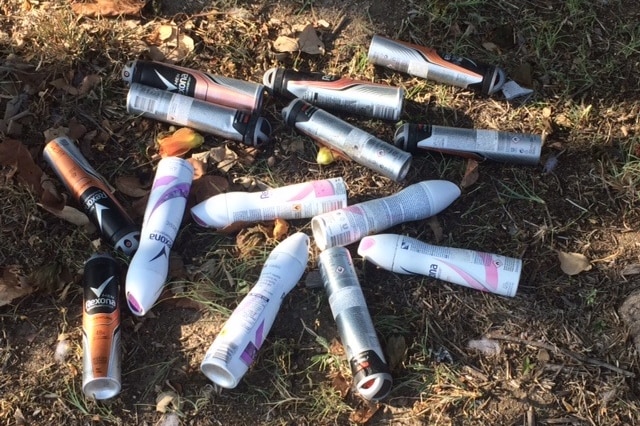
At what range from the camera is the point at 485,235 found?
10.1 ft

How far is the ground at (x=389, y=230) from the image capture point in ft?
8.87

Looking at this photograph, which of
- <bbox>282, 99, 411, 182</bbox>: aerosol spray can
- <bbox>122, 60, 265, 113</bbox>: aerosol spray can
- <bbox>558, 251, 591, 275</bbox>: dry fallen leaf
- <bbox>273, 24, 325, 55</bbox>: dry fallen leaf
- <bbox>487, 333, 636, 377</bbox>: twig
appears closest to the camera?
<bbox>487, 333, 636, 377</bbox>: twig

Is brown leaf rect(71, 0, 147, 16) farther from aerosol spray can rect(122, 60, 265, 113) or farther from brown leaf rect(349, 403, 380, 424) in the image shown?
brown leaf rect(349, 403, 380, 424)

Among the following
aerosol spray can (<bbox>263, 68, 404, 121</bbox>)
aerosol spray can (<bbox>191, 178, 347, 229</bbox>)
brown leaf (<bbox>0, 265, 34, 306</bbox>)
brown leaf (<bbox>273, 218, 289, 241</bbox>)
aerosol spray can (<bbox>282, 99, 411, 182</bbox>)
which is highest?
aerosol spray can (<bbox>263, 68, 404, 121</bbox>)

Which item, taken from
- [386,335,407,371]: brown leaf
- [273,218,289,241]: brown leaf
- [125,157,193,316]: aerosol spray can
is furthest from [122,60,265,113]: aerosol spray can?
[386,335,407,371]: brown leaf

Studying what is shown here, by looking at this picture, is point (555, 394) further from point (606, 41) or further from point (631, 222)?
point (606, 41)

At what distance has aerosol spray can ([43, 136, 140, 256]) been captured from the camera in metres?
2.97

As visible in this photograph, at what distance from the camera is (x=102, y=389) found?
8.80ft

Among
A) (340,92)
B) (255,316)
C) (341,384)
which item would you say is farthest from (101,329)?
(340,92)

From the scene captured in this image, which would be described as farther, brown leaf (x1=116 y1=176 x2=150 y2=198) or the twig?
brown leaf (x1=116 y1=176 x2=150 y2=198)

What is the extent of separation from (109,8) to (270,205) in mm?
1480

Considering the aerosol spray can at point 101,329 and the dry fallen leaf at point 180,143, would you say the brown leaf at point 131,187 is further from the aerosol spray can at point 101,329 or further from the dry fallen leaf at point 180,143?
the aerosol spray can at point 101,329

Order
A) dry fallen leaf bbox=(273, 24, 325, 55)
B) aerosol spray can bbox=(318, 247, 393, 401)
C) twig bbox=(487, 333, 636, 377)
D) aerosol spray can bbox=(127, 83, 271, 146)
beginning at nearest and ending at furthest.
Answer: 1. aerosol spray can bbox=(318, 247, 393, 401)
2. twig bbox=(487, 333, 636, 377)
3. aerosol spray can bbox=(127, 83, 271, 146)
4. dry fallen leaf bbox=(273, 24, 325, 55)

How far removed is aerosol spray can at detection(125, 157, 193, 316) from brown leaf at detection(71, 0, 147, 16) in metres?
1.02
